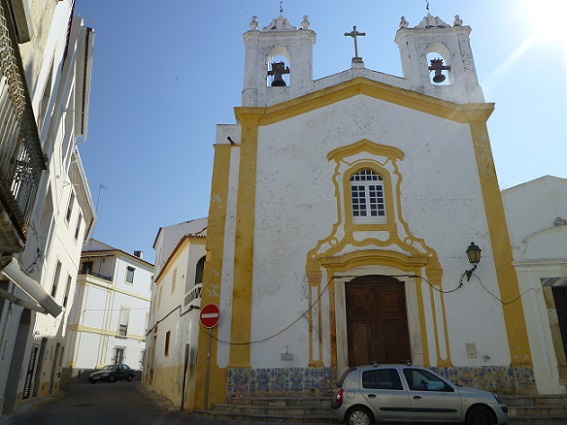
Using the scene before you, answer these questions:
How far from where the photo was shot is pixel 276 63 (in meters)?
15.2

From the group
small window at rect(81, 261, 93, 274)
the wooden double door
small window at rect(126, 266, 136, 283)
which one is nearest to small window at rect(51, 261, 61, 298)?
the wooden double door

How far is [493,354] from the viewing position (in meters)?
11.3

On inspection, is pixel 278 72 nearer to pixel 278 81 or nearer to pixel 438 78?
pixel 278 81

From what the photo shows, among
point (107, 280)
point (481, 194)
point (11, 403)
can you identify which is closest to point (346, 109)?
point (481, 194)

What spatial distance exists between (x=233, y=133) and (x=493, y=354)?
913 cm

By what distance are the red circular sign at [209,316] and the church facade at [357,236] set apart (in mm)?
294

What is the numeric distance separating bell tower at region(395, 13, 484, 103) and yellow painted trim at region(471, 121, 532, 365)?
1377 millimetres

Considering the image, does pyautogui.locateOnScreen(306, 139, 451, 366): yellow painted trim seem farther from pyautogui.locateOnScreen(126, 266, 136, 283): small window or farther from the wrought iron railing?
pyautogui.locateOnScreen(126, 266, 136, 283): small window

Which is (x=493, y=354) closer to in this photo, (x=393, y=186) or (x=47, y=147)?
(x=393, y=186)

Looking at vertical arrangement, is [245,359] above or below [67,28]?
below

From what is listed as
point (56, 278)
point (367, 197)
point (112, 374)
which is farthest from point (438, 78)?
point (112, 374)

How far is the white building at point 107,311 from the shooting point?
28.8 meters

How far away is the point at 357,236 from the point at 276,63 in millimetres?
6518

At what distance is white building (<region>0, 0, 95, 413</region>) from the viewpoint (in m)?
6.47
